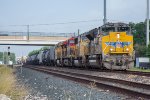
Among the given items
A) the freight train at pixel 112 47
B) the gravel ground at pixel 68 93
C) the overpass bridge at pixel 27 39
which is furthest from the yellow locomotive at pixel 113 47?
the overpass bridge at pixel 27 39

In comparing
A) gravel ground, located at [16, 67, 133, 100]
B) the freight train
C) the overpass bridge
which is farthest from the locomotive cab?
the overpass bridge

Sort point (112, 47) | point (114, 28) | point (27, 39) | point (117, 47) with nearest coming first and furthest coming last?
1. point (112, 47)
2. point (117, 47)
3. point (114, 28)
4. point (27, 39)

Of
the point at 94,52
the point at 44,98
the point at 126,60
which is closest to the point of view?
the point at 44,98

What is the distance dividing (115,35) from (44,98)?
1533 centimetres

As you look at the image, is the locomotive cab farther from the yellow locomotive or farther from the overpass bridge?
the overpass bridge

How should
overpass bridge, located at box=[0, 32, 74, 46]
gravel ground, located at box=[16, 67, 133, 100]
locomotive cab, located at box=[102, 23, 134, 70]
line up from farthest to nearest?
overpass bridge, located at box=[0, 32, 74, 46]
locomotive cab, located at box=[102, 23, 134, 70]
gravel ground, located at box=[16, 67, 133, 100]

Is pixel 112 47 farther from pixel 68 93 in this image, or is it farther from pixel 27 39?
pixel 27 39

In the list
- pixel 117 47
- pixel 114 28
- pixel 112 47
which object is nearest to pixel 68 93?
pixel 112 47

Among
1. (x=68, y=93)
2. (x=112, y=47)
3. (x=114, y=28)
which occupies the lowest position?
(x=68, y=93)

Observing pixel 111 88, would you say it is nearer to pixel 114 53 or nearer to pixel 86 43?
pixel 114 53

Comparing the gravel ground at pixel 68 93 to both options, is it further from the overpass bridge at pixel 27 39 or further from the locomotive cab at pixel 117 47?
the overpass bridge at pixel 27 39

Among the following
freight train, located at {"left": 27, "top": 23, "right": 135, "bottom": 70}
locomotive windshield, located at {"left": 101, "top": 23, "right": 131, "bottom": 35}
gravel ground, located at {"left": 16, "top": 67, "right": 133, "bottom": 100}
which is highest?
locomotive windshield, located at {"left": 101, "top": 23, "right": 131, "bottom": 35}

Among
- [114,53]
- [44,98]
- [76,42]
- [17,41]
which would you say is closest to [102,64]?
[114,53]

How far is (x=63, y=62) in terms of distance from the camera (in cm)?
4731
